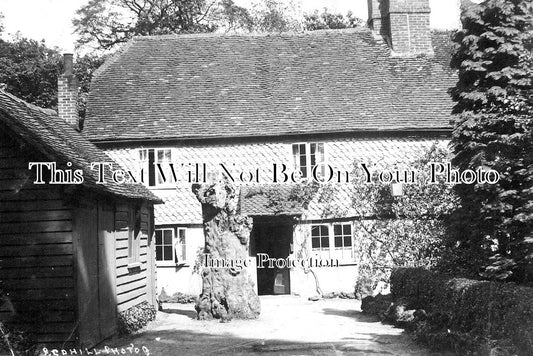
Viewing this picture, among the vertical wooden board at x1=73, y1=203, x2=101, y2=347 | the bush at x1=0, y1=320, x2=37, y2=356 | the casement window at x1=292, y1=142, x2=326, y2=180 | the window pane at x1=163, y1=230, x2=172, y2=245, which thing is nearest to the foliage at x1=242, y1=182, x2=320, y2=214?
the casement window at x1=292, y1=142, x2=326, y2=180

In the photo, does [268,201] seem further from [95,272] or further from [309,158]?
[95,272]

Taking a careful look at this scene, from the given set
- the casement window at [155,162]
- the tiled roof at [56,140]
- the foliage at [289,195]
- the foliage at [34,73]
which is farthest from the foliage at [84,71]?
the tiled roof at [56,140]

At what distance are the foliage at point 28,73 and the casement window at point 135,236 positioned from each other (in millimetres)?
20141

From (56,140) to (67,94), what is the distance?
28.4 ft

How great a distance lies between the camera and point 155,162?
2309 cm

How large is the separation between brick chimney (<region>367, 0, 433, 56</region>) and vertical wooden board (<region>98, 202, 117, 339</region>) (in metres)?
16.7

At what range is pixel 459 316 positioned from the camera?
10992mm

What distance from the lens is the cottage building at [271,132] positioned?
22.7m

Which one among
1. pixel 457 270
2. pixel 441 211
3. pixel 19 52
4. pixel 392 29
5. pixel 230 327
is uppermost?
pixel 19 52

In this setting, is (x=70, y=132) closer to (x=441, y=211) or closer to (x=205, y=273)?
(x=205, y=273)

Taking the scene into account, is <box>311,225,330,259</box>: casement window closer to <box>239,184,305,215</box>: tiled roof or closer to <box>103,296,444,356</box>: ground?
<box>239,184,305,215</box>: tiled roof

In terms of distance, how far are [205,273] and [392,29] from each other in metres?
15.8

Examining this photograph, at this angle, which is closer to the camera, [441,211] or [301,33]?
[441,211]

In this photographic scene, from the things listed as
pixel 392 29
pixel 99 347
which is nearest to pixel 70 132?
pixel 99 347
